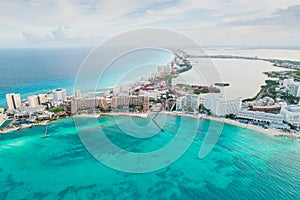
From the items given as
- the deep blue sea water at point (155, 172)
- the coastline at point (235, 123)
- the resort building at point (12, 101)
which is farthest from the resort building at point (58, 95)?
the deep blue sea water at point (155, 172)

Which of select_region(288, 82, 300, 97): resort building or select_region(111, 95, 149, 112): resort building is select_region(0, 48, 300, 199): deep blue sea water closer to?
select_region(111, 95, 149, 112): resort building

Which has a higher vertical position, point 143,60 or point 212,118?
point 143,60

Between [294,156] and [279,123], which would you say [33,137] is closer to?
[294,156]

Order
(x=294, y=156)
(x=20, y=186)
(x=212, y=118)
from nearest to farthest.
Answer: (x=20, y=186), (x=294, y=156), (x=212, y=118)

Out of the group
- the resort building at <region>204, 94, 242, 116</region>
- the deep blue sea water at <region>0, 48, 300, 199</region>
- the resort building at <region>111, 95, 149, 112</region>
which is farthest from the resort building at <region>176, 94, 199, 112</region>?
the deep blue sea water at <region>0, 48, 300, 199</region>

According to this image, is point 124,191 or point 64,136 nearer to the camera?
point 124,191

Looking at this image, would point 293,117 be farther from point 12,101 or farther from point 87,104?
point 12,101

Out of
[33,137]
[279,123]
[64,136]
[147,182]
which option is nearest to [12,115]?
[33,137]
